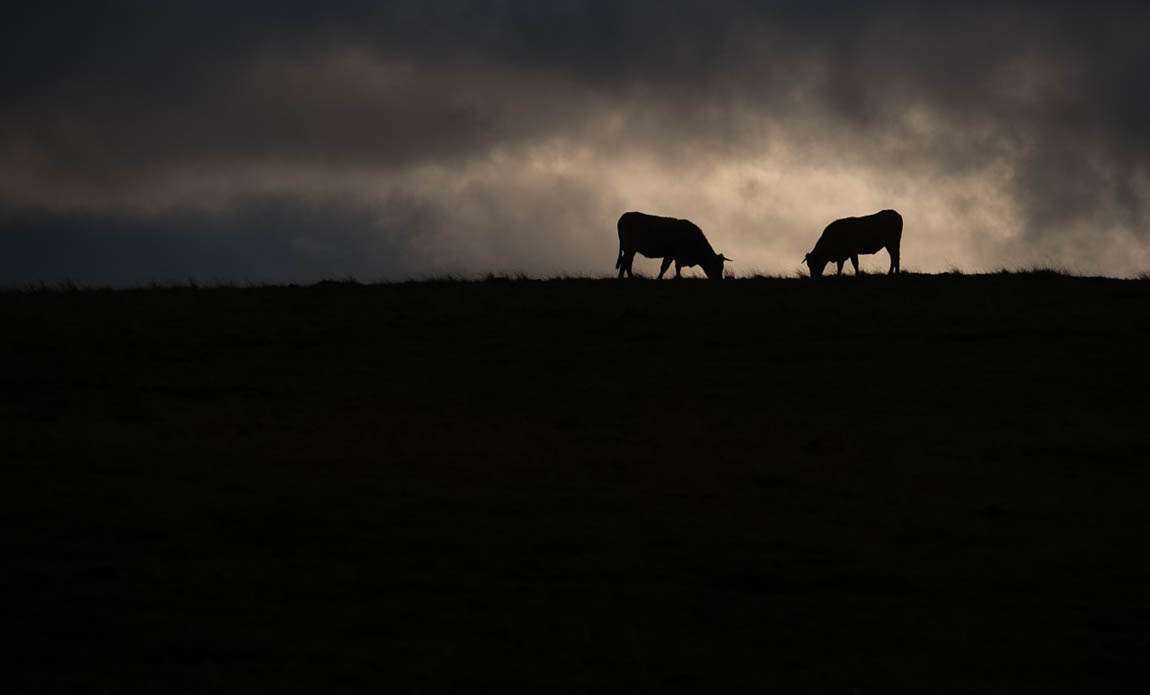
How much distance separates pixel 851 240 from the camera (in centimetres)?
4088

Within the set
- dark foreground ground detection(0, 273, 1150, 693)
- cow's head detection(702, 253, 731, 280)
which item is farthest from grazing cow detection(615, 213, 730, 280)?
dark foreground ground detection(0, 273, 1150, 693)

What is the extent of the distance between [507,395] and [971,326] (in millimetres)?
9759

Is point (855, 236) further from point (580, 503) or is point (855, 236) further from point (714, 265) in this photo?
point (580, 503)

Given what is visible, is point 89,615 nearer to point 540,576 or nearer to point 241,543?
point 241,543

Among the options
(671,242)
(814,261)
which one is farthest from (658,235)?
(814,261)

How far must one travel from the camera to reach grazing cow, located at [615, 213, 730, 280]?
3981 cm

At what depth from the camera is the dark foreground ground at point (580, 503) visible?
8.55 meters

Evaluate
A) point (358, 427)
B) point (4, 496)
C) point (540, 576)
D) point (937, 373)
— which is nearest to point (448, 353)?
point (358, 427)

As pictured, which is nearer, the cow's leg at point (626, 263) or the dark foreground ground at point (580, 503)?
the dark foreground ground at point (580, 503)

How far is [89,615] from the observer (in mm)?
8945

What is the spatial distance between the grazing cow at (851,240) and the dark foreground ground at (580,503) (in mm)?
14732

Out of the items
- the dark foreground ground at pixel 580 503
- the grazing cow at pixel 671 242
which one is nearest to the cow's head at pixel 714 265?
the grazing cow at pixel 671 242

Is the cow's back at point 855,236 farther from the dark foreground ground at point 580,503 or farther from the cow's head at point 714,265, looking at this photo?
the dark foreground ground at point 580,503

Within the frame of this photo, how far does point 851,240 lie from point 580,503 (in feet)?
96.8
